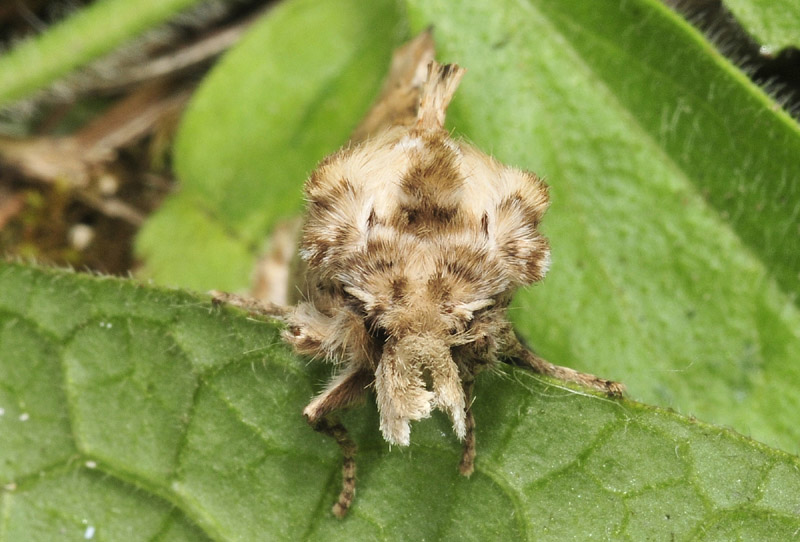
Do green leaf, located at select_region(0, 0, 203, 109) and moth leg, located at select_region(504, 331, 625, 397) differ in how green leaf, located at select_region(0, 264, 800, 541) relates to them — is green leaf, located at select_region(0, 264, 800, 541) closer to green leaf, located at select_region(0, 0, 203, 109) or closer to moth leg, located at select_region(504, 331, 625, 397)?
moth leg, located at select_region(504, 331, 625, 397)

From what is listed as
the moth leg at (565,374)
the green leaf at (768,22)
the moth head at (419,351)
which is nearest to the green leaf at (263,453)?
the moth leg at (565,374)

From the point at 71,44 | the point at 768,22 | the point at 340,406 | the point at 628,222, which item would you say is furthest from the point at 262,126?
the point at 768,22

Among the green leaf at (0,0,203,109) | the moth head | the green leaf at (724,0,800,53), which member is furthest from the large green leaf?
the green leaf at (0,0,203,109)

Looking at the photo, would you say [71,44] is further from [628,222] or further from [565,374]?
[565,374]

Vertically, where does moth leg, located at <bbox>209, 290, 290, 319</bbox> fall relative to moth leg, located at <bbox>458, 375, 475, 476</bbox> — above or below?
below

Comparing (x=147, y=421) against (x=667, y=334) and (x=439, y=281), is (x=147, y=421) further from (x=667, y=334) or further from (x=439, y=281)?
(x=667, y=334)

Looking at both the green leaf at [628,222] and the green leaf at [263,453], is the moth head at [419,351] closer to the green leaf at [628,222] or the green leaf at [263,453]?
the green leaf at [263,453]
